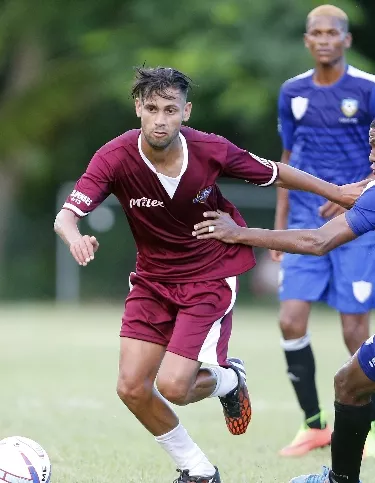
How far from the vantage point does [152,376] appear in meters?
5.67

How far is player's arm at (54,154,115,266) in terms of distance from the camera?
5.45 m

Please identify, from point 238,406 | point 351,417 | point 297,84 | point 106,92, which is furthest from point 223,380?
point 106,92

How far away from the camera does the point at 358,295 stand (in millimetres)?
7125

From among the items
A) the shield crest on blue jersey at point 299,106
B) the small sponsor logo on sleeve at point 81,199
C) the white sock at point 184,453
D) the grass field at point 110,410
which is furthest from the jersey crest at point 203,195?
the shield crest on blue jersey at point 299,106

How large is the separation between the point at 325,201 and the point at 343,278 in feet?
1.58

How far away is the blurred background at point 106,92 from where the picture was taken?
1872 cm

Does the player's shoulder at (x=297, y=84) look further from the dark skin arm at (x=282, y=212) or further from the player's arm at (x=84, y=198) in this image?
the player's arm at (x=84, y=198)

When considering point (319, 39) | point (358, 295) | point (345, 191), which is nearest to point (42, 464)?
point (345, 191)

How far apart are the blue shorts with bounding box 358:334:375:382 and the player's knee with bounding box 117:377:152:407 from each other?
108 cm

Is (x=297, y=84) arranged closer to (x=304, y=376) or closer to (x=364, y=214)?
(x=304, y=376)

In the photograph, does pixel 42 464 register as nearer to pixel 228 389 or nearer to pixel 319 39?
pixel 228 389

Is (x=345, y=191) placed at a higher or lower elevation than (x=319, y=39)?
lower

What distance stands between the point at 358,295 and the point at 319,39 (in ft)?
5.20

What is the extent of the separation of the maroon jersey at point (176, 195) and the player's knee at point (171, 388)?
549 millimetres
